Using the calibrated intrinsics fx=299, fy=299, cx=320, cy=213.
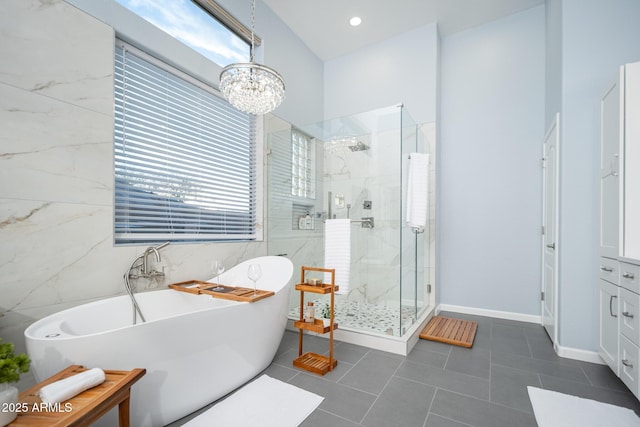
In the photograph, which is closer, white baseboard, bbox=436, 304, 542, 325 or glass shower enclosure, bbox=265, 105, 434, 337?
glass shower enclosure, bbox=265, 105, 434, 337

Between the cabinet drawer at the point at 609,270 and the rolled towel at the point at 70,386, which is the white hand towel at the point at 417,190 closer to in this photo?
the cabinet drawer at the point at 609,270

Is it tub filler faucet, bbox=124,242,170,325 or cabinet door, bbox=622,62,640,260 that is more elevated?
cabinet door, bbox=622,62,640,260

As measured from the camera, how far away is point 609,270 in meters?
2.06

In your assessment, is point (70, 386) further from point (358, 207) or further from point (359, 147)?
point (359, 147)

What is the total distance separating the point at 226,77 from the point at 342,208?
1566 millimetres

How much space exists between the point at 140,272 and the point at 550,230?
3558 millimetres

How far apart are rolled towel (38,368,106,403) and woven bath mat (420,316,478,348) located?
8.37 ft

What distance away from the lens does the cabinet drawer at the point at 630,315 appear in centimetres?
167

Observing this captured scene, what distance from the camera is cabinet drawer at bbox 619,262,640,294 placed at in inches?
66.4

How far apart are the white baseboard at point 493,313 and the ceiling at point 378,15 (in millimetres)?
3539

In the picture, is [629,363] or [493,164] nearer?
[629,363]

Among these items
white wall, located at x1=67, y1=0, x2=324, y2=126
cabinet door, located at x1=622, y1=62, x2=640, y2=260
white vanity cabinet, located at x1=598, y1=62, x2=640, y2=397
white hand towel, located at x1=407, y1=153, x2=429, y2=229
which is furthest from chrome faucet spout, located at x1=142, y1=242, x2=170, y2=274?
cabinet door, located at x1=622, y1=62, x2=640, y2=260

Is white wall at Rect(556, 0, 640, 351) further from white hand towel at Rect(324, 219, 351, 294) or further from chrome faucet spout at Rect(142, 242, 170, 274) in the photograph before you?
chrome faucet spout at Rect(142, 242, 170, 274)

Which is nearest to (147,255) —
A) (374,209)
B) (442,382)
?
(374,209)
